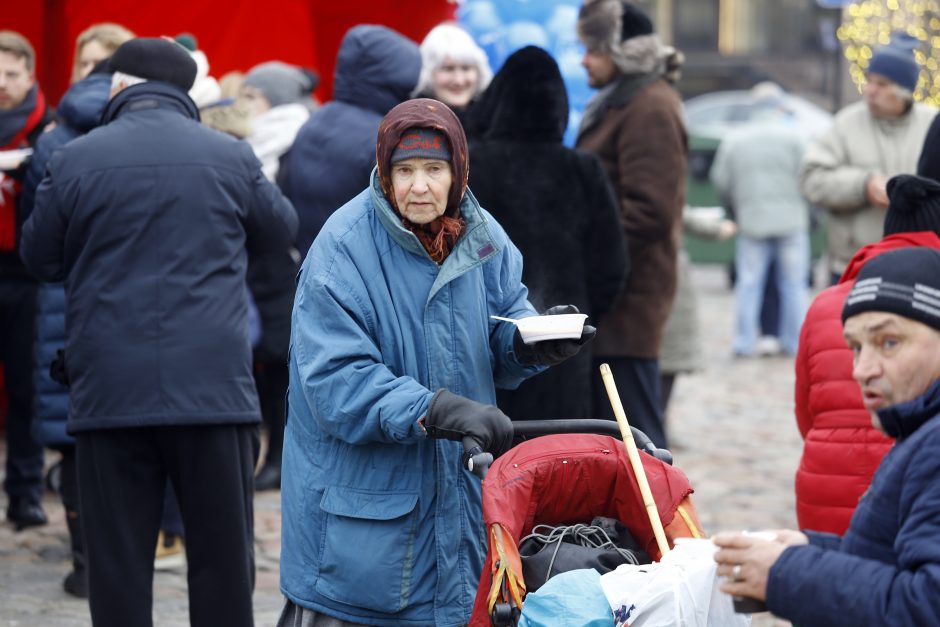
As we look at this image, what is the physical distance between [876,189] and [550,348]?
4.21 metres

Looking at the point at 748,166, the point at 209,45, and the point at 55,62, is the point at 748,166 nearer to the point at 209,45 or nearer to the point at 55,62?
the point at 209,45

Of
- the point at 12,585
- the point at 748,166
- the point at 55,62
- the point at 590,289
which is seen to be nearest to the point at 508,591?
the point at 590,289

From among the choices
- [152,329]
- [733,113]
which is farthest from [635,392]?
[733,113]

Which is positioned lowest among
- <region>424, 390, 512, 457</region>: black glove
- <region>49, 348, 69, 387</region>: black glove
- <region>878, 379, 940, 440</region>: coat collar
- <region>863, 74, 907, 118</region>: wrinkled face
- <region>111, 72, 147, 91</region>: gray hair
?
<region>49, 348, 69, 387</region>: black glove

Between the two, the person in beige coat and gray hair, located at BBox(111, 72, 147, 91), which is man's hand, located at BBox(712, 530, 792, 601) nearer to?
gray hair, located at BBox(111, 72, 147, 91)

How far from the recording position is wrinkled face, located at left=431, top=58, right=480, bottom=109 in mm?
6961

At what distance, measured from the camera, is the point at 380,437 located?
11.9 ft

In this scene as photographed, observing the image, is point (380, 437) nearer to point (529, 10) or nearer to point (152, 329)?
point (152, 329)

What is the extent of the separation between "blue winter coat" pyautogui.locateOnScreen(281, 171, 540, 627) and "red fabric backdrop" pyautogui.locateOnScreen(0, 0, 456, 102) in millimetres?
6856

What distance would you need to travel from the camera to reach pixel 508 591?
3348mm

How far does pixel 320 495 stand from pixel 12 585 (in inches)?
116

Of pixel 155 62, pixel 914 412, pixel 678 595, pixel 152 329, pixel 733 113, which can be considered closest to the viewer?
pixel 914 412

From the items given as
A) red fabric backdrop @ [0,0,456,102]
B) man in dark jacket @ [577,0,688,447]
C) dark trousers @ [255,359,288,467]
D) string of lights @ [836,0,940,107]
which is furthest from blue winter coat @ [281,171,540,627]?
string of lights @ [836,0,940,107]

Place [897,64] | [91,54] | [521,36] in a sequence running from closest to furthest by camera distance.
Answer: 1. [91,54]
2. [897,64]
3. [521,36]
